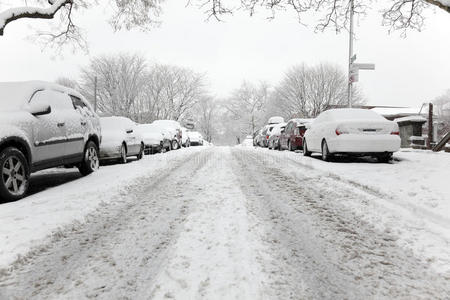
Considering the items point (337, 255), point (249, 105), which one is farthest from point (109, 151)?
point (249, 105)

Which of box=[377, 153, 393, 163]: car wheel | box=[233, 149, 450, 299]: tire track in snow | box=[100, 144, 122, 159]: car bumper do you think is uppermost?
box=[100, 144, 122, 159]: car bumper

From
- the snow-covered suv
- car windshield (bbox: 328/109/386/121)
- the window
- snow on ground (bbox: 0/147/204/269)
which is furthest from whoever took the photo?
car windshield (bbox: 328/109/386/121)

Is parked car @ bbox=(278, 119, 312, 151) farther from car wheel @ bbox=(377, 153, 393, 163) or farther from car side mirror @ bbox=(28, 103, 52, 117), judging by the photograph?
car side mirror @ bbox=(28, 103, 52, 117)

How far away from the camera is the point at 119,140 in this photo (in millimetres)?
9477

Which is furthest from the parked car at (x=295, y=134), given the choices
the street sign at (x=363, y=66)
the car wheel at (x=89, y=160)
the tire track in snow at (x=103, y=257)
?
the tire track in snow at (x=103, y=257)

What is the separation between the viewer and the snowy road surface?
198 centimetres

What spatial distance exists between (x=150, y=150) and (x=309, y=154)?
824 centimetres

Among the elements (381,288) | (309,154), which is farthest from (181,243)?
(309,154)

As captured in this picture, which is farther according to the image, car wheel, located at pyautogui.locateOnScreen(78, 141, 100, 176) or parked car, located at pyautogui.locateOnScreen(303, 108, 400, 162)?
parked car, located at pyautogui.locateOnScreen(303, 108, 400, 162)

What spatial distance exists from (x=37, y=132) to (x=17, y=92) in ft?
2.71

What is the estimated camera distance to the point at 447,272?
2.21 meters

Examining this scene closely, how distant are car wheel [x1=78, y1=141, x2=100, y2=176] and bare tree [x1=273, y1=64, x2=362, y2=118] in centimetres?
3974

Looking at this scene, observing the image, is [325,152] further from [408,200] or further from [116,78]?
[116,78]

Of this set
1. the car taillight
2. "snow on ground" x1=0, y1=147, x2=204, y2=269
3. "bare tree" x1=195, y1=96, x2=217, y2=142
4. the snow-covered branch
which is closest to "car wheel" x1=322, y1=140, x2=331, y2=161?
the car taillight
